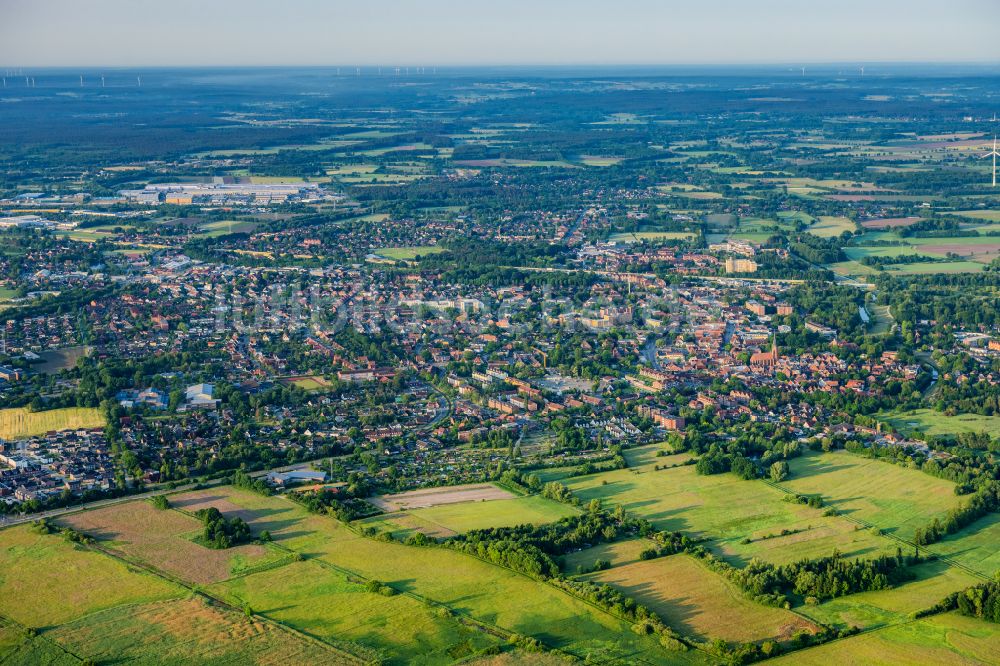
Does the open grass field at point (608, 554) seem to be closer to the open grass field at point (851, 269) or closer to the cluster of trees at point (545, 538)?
the cluster of trees at point (545, 538)

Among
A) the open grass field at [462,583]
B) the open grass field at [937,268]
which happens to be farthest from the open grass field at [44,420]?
the open grass field at [937,268]

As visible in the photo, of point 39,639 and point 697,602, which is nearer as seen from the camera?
point 39,639

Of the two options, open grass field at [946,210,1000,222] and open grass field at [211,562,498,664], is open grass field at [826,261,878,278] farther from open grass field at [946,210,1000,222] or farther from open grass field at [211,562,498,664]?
open grass field at [211,562,498,664]

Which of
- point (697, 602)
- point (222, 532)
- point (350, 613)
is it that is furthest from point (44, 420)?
point (697, 602)

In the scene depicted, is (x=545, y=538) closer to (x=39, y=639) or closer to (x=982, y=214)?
(x=39, y=639)

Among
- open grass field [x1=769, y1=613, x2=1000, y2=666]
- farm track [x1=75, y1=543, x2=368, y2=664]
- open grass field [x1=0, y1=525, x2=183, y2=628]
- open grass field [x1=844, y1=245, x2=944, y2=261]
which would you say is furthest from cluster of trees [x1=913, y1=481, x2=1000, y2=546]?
open grass field [x1=844, y1=245, x2=944, y2=261]
